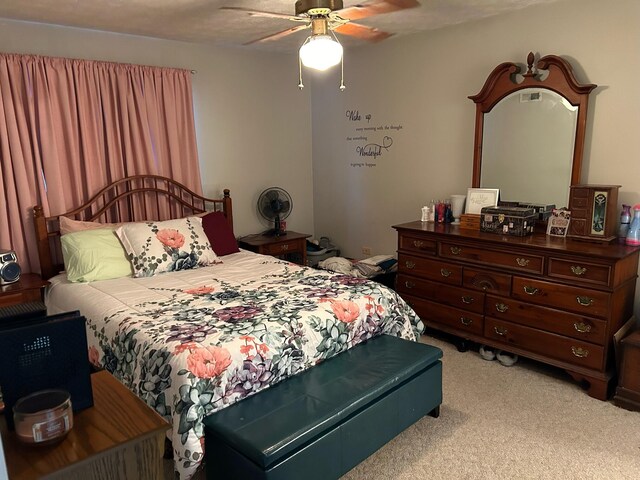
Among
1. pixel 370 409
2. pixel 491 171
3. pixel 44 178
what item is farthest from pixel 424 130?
pixel 44 178

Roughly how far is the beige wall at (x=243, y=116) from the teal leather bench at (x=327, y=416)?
2.45m

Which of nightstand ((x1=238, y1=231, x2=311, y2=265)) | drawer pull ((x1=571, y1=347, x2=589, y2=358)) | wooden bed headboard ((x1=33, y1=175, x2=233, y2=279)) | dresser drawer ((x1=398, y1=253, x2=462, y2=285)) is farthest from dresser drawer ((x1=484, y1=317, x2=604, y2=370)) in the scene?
wooden bed headboard ((x1=33, y1=175, x2=233, y2=279))

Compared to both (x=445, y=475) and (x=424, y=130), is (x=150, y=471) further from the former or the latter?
(x=424, y=130)

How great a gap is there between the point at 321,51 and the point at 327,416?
1.70 m

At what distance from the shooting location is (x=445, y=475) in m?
2.18

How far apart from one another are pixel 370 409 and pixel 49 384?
1375 millimetres

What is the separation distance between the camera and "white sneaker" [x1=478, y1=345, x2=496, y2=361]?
3.26 metres

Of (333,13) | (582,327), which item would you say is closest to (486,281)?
(582,327)

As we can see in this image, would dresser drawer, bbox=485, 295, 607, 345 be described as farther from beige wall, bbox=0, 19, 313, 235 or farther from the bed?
beige wall, bbox=0, 19, 313, 235

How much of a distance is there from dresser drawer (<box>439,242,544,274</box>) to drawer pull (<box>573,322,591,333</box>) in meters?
0.37

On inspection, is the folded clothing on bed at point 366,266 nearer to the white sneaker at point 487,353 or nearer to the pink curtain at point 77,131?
the white sneaker at point 487,353

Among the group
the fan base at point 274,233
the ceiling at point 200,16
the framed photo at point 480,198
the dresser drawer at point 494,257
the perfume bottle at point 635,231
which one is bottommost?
the fan base at point 274,233

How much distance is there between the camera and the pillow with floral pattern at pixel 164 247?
10.5 ft

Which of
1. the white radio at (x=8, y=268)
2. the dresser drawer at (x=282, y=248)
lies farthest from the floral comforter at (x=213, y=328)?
the dresser drawer at (x=282, y=248)
